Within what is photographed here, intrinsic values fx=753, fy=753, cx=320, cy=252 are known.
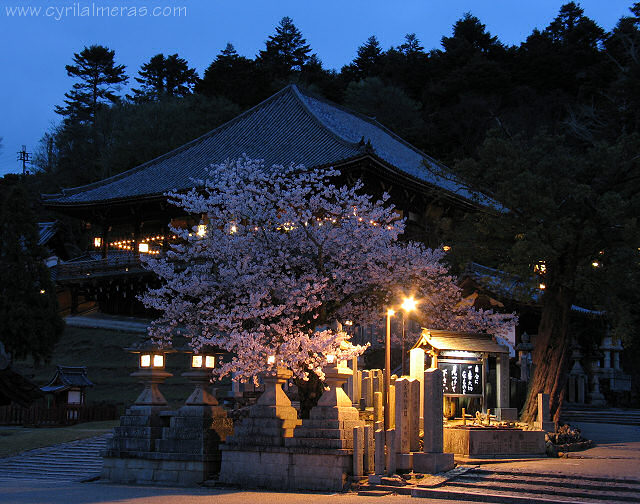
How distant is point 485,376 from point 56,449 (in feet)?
41.1

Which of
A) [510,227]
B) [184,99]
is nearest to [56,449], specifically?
[510,227]

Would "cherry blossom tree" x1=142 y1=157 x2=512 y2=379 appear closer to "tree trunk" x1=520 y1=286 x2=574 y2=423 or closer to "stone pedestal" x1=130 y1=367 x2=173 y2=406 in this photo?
"stone pedestal" x1=130 y1=367 x2=173 y2=406

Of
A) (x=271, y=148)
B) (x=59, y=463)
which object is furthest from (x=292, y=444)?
(x=271, y=148)

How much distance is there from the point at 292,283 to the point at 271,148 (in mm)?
21270

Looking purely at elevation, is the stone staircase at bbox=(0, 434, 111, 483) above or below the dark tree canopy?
below

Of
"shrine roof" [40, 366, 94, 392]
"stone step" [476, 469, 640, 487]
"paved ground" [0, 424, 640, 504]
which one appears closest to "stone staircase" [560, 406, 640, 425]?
"paved ground" [0, 424, 640, 504]

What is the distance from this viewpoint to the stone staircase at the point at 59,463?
1889cm

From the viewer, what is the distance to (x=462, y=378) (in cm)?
1711

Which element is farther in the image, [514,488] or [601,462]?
[601,462]

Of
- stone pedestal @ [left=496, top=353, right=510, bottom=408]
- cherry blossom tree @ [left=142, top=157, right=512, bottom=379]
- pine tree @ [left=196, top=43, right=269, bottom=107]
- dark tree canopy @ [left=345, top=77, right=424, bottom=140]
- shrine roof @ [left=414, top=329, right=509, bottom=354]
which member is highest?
pine tree @ [left=196, top=43, right=269, bottom=107]

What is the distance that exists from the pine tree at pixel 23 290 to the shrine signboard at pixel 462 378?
68.3 ft

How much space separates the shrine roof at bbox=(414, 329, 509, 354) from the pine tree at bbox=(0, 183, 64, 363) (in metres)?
20.2

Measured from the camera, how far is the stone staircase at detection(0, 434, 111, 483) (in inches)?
744

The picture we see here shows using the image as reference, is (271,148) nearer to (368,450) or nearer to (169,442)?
(169,442)
